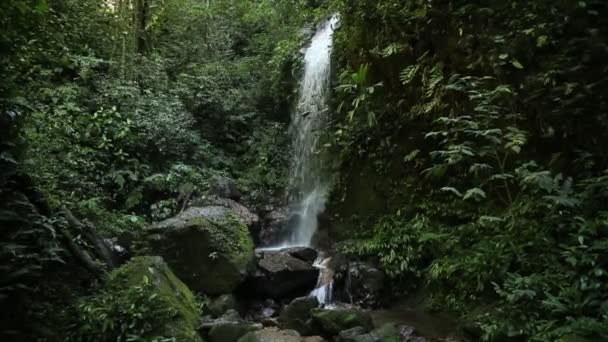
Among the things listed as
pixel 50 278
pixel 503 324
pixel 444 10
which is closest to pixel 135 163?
pixel 50 278

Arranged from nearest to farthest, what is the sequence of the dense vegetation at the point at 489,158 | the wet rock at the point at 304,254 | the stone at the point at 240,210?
the dense vegetation at the point at 489,158
the wet rock at the point at 304,254
the stone at the point at 240,210

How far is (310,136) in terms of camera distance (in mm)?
11094

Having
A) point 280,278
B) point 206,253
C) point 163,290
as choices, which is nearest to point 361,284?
point 280,278

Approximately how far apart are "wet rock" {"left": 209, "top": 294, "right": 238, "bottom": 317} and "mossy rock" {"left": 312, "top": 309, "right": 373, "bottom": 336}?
4.46ft

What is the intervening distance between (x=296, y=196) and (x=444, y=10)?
17.9 feet

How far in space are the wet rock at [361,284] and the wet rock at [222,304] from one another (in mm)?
→ 1661

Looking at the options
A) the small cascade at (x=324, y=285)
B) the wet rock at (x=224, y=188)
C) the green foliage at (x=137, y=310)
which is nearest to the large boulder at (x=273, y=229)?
the wet rock at (x=224, y=188)

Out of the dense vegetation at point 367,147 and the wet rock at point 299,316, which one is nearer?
the dense vegetation at point 367,147

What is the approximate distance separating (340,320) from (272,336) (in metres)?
0.85

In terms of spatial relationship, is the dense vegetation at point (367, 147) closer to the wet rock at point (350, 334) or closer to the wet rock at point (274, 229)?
the wet rock at point (274, 229)

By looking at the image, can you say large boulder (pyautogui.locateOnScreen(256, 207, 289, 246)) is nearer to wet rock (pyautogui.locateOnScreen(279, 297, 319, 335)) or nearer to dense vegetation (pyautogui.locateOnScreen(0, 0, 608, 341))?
dense vegetation (pyautogui.locateOnScreen(0, 0, 608, 341))

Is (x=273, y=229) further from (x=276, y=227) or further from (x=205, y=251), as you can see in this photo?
(x=205, y=251)

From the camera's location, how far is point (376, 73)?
8.35 metres

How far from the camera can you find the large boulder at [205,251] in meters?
6.62
